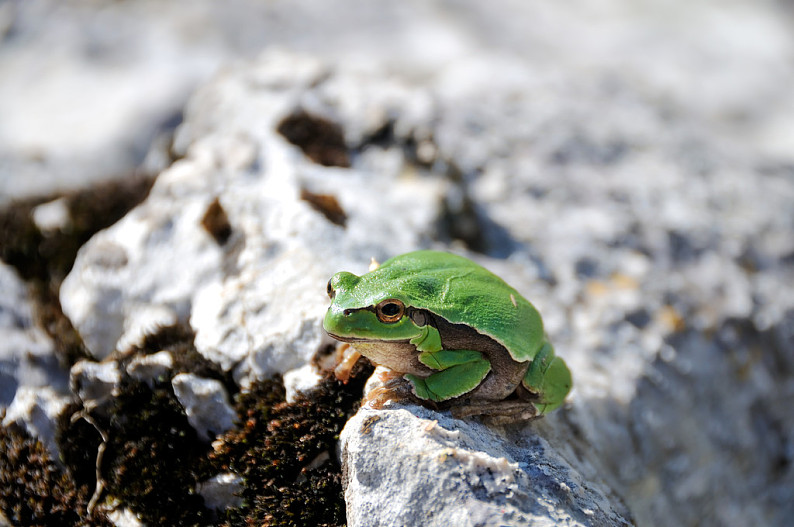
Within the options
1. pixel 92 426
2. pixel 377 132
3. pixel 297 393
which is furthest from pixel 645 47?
pixel 92 426

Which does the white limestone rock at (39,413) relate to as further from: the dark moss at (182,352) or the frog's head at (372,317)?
the frog's head at (372,317)

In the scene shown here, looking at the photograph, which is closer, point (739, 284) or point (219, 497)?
point (219, 497)

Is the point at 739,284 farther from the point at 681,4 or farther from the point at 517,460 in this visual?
the point at 681,4

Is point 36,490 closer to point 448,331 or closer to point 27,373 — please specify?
point 27,373

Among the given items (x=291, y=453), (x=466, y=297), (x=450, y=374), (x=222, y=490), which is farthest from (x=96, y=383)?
(x=466, y=297)

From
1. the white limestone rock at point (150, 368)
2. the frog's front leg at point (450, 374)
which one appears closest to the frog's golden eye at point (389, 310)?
the frog's front leg at point (450, 374)

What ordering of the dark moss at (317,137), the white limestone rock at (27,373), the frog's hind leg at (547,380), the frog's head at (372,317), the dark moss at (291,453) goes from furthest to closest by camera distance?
the dark moss at (317,137)
the white limestone rock at (27,373)
the frog's hind leg at (547,380)
the dark moss at (291,453)
the frog's head at (372,317)

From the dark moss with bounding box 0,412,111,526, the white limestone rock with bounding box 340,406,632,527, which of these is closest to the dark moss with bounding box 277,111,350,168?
the white limestone rock with bounding box 340,406,632,527
